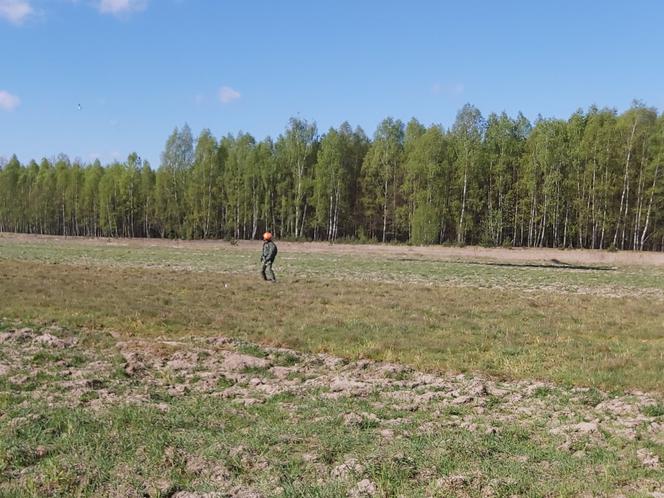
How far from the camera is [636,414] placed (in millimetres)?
9172

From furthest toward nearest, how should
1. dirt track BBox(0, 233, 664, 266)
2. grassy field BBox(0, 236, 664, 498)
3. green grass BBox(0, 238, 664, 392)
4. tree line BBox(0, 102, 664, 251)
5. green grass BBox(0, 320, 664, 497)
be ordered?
tree line BBox(0, 102, 664, 251), dirt track BBox(0, 233, 664, 266), green grass BBox(0, 238, 664, 392), grassy field BBox(0, 236, 664, 498), green grass BBox(0, 320, 664, 497)

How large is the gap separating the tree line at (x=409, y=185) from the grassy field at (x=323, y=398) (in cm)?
5116

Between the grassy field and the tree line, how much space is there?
51158mm

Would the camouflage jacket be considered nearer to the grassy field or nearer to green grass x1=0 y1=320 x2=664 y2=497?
the grassy field

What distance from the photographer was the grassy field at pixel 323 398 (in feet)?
21.8

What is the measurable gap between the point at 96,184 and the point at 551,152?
7992 cm

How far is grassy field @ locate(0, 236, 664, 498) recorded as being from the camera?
665 centimetres

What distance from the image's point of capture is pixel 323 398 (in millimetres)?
10070

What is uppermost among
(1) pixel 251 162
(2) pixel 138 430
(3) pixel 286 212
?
(1) pixel 251 162

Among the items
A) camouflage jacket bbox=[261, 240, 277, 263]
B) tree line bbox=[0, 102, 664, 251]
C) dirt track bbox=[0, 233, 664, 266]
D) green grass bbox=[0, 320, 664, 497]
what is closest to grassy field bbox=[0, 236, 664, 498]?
green grass bbox=[0, 320, 664, 497]

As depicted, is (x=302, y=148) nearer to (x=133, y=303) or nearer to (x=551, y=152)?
(x=551, y=152)

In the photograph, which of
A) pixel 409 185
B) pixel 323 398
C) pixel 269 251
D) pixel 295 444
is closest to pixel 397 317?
pixel 323 398

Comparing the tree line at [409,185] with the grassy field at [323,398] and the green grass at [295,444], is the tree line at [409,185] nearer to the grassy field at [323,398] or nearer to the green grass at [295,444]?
the grassy field at [323,398]

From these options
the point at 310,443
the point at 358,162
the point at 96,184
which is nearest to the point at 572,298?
the point at 310,443
